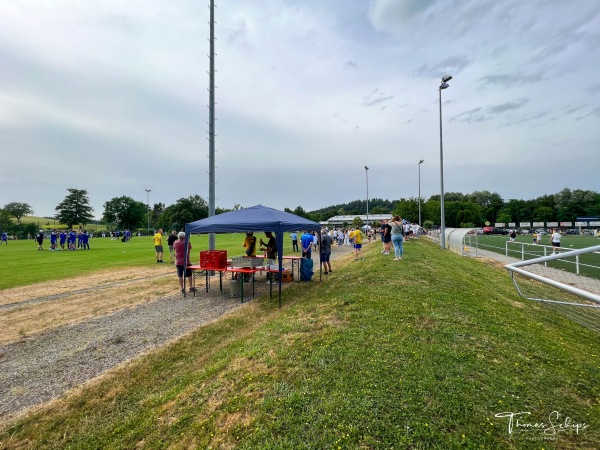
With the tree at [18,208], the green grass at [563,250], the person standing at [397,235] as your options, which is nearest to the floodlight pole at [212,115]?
the person standing at [397,235]

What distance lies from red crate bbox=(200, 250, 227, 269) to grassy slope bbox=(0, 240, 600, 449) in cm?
374

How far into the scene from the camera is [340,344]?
14.5 ft

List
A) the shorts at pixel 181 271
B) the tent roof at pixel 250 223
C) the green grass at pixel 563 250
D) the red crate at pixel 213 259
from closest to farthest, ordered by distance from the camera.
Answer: the tent roof at pixel 250 223, the red crate at pixel 213 259, the green grass at pixel 563 250, the shorts at pixel 181 271

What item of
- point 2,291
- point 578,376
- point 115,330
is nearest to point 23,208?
point 2,291

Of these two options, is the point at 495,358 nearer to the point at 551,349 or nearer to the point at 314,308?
the point at 551,349

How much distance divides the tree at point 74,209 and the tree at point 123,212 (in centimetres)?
757

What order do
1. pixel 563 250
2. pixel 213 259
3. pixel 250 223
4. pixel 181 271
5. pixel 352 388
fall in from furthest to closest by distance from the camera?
pixel 563 250 < pixel 181 271 < pixel 213 259 < pixel 250 223 < pixel 352 388

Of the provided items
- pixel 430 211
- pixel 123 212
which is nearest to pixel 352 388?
pixel 430 211

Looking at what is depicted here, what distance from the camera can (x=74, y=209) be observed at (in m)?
94.6

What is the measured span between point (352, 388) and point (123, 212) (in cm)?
11772

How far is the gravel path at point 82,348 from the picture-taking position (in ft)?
14.3
